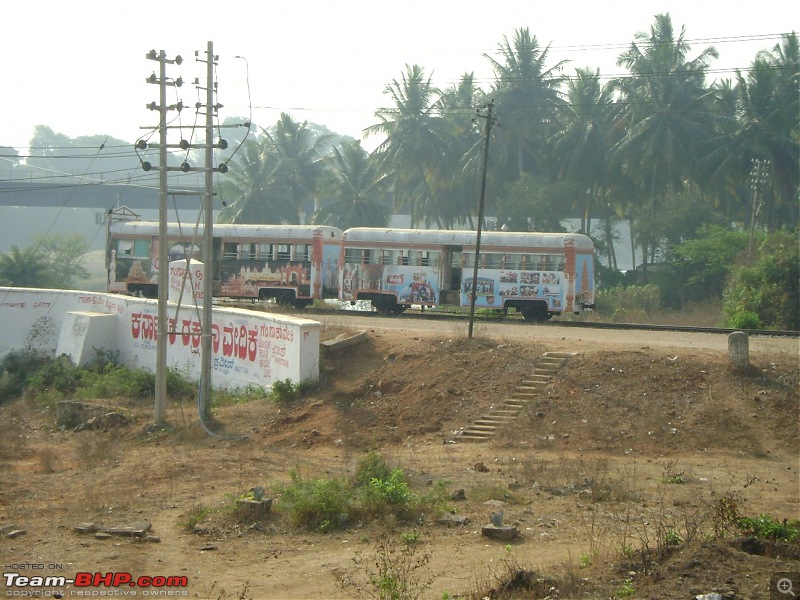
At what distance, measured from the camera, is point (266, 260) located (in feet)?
102

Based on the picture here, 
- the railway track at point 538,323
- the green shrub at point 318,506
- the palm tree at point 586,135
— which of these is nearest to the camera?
the green shrub at point 318,506

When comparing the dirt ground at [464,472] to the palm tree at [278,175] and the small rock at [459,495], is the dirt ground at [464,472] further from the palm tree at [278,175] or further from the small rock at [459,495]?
the palm tree at [278,175]

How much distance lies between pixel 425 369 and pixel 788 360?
7.78 metres

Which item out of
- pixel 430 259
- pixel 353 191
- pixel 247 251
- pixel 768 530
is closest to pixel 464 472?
pixel 768 530

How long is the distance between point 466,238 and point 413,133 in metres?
26.4

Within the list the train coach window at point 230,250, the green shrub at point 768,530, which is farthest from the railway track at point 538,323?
the green shrub at point 768,530

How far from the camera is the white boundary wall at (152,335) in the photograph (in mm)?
20297

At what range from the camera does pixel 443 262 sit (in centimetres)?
2889

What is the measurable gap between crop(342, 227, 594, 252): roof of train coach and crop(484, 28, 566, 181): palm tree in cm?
2406

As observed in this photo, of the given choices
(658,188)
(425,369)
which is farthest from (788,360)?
(658,188)

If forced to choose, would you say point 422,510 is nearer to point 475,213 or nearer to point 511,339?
point 511,339

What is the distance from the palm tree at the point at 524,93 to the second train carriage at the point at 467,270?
2423 cm

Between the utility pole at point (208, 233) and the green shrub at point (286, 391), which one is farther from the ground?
the utility pole at point (208, 233)

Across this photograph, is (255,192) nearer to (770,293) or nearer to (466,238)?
(466,238)
